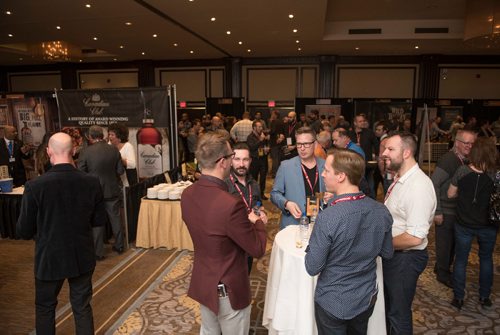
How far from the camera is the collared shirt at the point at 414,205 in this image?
2127mm

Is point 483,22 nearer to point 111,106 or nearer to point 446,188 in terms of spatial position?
point 446,188

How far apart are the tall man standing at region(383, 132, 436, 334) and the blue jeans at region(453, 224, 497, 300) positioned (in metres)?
1.13

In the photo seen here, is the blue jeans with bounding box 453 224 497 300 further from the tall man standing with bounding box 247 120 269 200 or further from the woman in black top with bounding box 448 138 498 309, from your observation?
the tall man standing with bounding box 247 120 269 200

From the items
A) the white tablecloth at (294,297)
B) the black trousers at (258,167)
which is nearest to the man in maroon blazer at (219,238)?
the white tablecloth at (294,297)

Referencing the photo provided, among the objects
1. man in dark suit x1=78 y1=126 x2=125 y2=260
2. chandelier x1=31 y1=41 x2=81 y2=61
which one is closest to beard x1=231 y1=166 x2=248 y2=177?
man in dark suit x1=78 y1=126 x2=125 y2=260

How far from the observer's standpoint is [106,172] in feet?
14.3

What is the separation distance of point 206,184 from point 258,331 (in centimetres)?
171

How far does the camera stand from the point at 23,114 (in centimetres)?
750

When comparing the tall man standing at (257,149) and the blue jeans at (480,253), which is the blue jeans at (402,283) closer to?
the blue jeans at (480,253)

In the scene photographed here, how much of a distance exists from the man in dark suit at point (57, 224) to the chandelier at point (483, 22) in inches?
277

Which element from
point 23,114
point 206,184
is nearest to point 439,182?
point 206,184

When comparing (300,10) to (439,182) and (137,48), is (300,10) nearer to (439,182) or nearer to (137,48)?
(439,182)

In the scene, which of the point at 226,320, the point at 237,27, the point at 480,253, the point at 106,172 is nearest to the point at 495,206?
the point at 480,253

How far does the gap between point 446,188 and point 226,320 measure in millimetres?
2523
